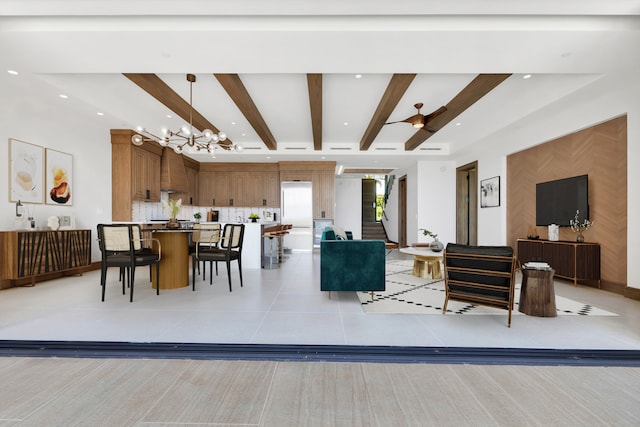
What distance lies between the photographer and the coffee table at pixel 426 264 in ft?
15.3

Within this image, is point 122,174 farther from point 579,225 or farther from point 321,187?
point 579,225

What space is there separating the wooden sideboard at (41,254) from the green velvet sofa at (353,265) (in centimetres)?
416

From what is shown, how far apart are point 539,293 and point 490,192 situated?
444 cm

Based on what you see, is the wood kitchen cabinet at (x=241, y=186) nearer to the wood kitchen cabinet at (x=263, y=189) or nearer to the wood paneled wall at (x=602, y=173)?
the wood kitchen cabinet at (x=263, y=189)

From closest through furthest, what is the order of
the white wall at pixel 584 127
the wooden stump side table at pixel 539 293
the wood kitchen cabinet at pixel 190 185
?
the wooden stump side table at pixel 539 293 → the white wall at pixel 584 127 → the wood kitchen cabinet at pixel 190 185

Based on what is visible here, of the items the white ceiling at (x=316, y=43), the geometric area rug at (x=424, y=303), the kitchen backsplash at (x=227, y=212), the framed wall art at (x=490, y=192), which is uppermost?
the white ceiling at (x=316, y=43)

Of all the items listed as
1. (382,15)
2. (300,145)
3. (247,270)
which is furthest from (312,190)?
(382,15)

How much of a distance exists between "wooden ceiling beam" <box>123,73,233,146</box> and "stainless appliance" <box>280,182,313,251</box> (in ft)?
10.6

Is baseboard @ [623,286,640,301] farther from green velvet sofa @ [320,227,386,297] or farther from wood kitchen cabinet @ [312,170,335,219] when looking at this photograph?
wood kitchen cabinet @ [312,170,335,219]

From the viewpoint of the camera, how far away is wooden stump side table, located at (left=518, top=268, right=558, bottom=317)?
3.01 meters

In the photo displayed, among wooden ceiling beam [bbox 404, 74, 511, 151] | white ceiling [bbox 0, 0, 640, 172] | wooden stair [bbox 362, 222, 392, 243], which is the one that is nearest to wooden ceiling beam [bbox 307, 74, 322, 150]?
white ceiling [bbox 0, 0, 640, 172]

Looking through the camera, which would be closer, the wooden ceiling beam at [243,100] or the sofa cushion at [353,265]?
the sofa cushion at [353,265]

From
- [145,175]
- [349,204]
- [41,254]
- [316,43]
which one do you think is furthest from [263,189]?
[316,43]

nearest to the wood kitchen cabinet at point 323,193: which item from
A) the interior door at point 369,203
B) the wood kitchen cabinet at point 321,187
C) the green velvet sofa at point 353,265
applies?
the wood kitchen cabinet at point 321,187
